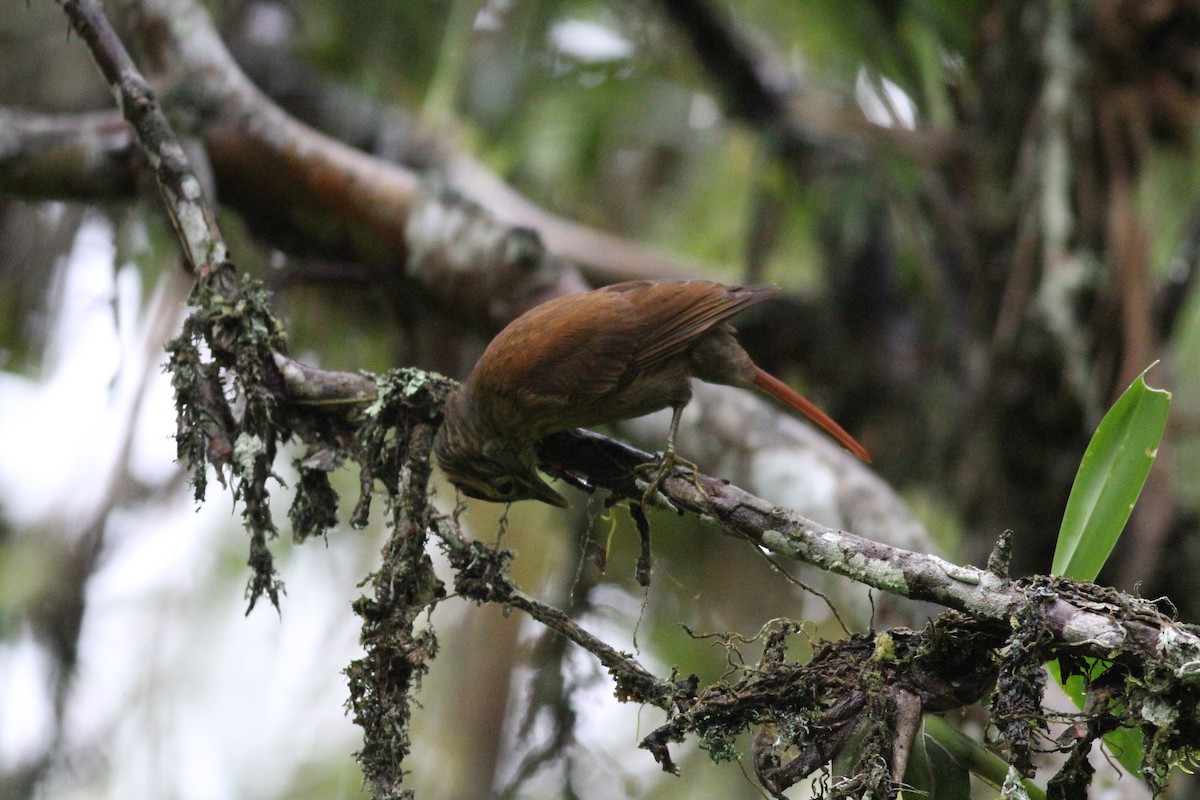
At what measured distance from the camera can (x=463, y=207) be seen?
3.79m

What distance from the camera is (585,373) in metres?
2.39

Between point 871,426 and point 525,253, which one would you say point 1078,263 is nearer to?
point 871,426

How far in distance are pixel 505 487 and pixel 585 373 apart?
1.04 feet

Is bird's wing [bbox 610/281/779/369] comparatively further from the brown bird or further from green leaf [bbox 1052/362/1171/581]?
green leaf [bbox 1052/362/1171/581]

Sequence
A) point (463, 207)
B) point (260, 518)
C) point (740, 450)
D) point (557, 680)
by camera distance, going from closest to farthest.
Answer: point (260, 518) < point (557, 680) < point (740, 450) < point (463, 207)

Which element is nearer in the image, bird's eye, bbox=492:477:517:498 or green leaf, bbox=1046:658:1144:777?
green leaf, bbox=1046:658:1144:777

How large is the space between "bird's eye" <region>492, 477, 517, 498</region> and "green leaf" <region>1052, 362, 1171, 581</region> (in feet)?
3.76

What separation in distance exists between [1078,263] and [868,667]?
10.7ft

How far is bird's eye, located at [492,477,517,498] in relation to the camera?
237 cm

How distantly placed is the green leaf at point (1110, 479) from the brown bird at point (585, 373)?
2.45ft

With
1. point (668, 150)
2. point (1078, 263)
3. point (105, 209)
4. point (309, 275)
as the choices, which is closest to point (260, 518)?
point (309, 275)

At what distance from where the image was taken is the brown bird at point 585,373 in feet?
7.43

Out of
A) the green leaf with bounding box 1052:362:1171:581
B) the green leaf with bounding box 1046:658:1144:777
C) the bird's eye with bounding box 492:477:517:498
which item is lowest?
the green leaf with bounding box 1046:658:1144:777

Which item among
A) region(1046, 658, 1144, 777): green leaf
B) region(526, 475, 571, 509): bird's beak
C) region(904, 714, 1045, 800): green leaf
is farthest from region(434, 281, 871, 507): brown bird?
region(1046, 658, 1144, 777): green leaf
